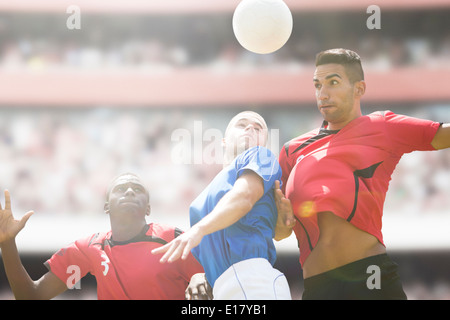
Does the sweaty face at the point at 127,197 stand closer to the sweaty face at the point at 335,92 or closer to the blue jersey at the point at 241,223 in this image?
the blue jersey at the point at 241,223

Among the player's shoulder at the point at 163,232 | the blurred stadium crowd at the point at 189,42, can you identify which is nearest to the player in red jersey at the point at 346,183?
the player's shoulder at the point at 163,232

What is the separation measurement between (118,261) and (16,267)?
736mm

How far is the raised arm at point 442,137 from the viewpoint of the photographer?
3.48 meters

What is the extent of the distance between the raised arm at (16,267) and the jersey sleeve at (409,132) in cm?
262

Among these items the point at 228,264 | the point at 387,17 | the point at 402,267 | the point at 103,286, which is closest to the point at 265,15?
the point at 228,264

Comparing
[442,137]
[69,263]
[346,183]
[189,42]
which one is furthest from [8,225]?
[189,42]

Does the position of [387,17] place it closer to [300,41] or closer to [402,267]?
[300,41]

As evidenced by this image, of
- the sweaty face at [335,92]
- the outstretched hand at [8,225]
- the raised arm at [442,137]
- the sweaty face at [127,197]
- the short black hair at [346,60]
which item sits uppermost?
the short black hair at [346,60]

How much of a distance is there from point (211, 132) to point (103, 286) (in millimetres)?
8119

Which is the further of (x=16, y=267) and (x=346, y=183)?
(x=16, y=267)

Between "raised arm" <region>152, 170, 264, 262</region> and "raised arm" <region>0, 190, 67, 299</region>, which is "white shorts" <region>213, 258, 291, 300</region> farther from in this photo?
"raised arm" <region>0, 190, 67, 299</region>

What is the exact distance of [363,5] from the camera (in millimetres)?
11312

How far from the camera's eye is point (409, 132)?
3576 mm

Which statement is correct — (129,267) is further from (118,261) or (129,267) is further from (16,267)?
(16,267)
